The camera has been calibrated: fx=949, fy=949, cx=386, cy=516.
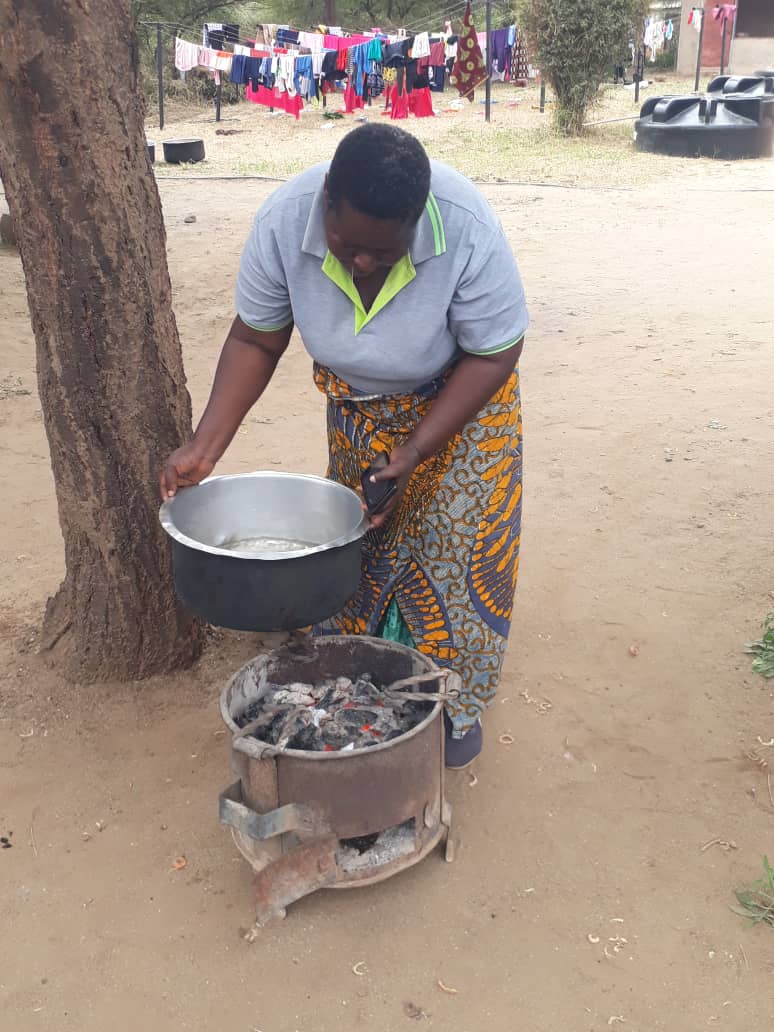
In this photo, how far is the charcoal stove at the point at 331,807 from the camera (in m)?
1.98

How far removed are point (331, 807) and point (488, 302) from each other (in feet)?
3.64

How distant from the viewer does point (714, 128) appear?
46.5ft

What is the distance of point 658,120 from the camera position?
14953mm

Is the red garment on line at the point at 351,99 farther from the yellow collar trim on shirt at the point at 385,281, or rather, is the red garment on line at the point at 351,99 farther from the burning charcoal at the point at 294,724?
the burning charcoal at the point at 294,724

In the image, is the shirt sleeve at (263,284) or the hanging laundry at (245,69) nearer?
the shirt sleeve at (263,284)

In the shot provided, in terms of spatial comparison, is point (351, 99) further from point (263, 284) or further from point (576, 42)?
point (263, 284)

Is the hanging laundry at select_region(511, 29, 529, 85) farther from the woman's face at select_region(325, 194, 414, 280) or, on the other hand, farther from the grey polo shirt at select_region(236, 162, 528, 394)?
the woman's face at select_region(325, 194, 414, 280)

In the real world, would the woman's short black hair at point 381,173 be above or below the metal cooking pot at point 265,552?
above

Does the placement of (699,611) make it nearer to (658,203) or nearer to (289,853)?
(289,853)

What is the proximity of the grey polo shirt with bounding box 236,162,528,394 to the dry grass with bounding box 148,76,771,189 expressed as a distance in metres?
11.0

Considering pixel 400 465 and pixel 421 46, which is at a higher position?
pixel 421 46

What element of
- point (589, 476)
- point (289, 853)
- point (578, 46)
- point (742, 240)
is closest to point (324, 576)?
point (289, 853)

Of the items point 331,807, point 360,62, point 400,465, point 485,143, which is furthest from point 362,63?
point 331,807

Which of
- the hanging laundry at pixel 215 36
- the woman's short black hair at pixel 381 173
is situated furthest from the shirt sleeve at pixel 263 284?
the hanging laundry at pixel 215 36
